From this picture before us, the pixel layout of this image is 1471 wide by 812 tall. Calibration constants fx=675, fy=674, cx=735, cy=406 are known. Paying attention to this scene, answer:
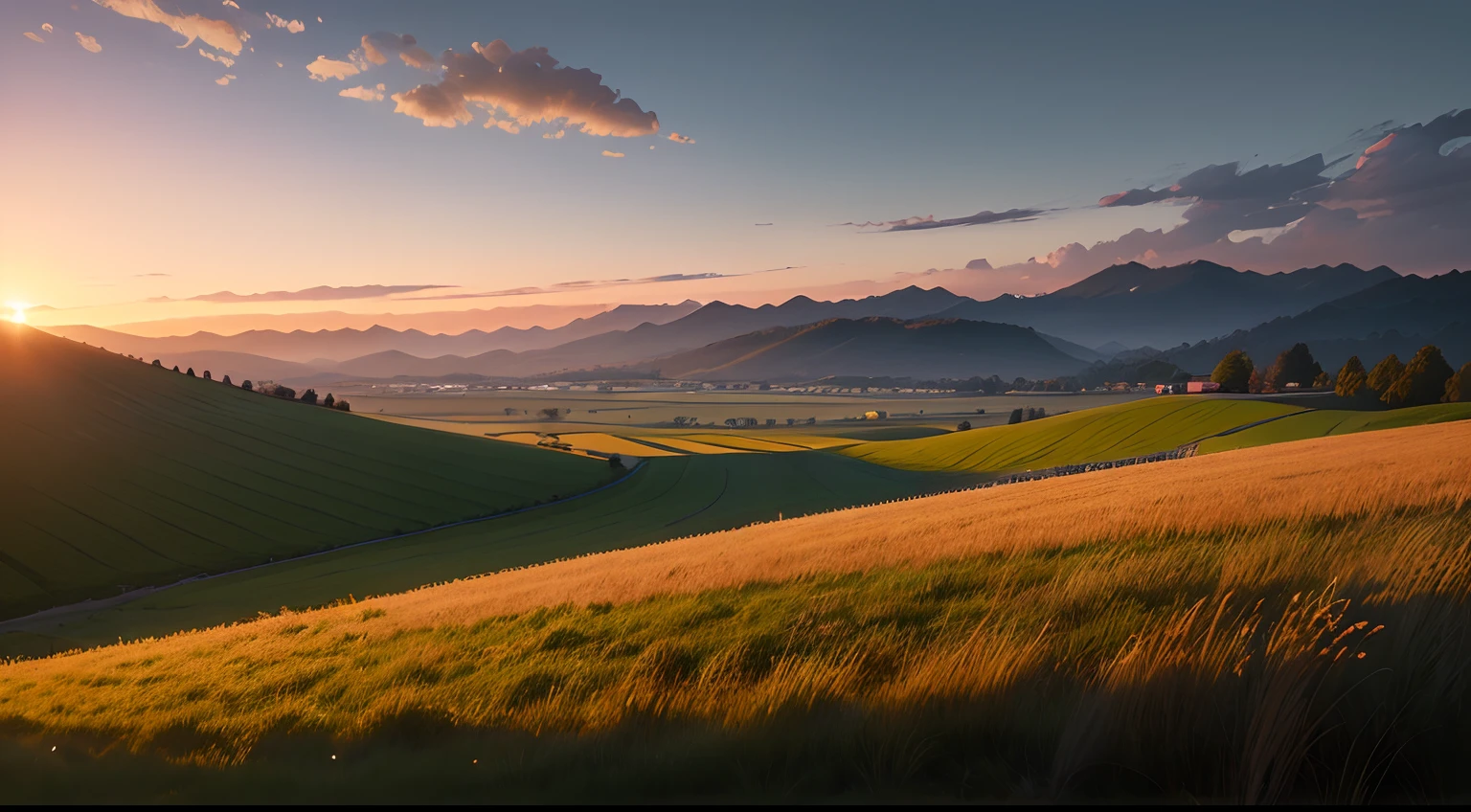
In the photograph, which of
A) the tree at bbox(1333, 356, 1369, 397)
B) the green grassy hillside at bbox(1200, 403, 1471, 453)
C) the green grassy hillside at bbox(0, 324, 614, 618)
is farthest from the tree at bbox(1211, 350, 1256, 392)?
the green grassy hillside at bbox(0, 324, 614, 618)

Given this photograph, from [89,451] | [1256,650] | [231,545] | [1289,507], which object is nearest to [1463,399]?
[1289,507]

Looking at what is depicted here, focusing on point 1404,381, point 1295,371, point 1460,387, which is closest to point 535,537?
point 1404,381

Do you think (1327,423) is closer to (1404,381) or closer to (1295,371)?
(1404,381)

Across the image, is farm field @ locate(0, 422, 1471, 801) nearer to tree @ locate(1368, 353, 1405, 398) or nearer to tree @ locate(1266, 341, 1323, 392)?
tree @ locate(1368, 353, 1405, 398)

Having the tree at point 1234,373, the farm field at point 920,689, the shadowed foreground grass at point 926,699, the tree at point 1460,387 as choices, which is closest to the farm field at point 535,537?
the farm field at point 920,689

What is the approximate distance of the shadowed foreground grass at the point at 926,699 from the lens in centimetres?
411

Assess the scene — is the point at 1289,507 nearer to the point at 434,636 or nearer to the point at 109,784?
the point at 434,636

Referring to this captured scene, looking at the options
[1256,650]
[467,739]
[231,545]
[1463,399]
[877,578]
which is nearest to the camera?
[1256,650]

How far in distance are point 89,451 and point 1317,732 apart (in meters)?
103

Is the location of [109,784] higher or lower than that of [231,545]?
higher

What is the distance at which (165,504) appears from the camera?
2702 inches

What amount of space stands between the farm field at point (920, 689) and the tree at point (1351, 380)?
4976 inches

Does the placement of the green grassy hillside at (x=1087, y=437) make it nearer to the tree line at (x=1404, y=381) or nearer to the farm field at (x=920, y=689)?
the tree line at (x=1404, y=381)

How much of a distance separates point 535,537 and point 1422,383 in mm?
122686
